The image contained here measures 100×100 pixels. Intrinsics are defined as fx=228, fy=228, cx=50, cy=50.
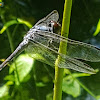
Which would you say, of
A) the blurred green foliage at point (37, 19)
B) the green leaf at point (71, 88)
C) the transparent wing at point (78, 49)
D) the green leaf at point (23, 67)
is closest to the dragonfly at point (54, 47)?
the transparent wing at point (78, 49)

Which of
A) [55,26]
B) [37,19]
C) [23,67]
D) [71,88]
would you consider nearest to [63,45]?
[55,26]

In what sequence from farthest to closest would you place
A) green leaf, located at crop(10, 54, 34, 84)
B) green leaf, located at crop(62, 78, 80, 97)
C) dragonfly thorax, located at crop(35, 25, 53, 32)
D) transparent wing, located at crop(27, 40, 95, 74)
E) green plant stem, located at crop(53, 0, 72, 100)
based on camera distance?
1. green leaf, located at crop(62, 78, 80, 97)
2. green leaf, located at crop(10, 54, 34, 84)
3. dragonfly thorax, located at crop(35, 25, 53, 32)
4. transparent wing, located at crop(27, 40, 95, 74)
5. green plant stem, located at crop(53, 0, 72, 100)

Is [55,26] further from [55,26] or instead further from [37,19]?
[37,19]

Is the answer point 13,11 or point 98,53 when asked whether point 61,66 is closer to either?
point 98,53

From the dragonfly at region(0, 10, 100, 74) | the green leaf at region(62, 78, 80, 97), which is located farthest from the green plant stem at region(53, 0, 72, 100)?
the green leaf at region(62, 78, 80, 97)

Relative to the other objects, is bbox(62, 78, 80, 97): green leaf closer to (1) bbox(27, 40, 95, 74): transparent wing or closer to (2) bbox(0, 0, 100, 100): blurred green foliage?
(2) bbox(0, 0, 100, 100): blurred green foliage

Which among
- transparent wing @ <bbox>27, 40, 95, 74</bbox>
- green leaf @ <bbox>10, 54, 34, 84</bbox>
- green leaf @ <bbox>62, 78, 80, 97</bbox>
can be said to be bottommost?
green leaf @ <bbox>62, 78, 80, 97</bbox>

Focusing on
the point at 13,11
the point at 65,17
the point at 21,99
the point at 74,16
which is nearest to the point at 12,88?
the point at 21,99

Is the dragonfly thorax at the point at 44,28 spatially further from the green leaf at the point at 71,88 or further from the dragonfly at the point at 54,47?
the green leaf at the point at 71,88
